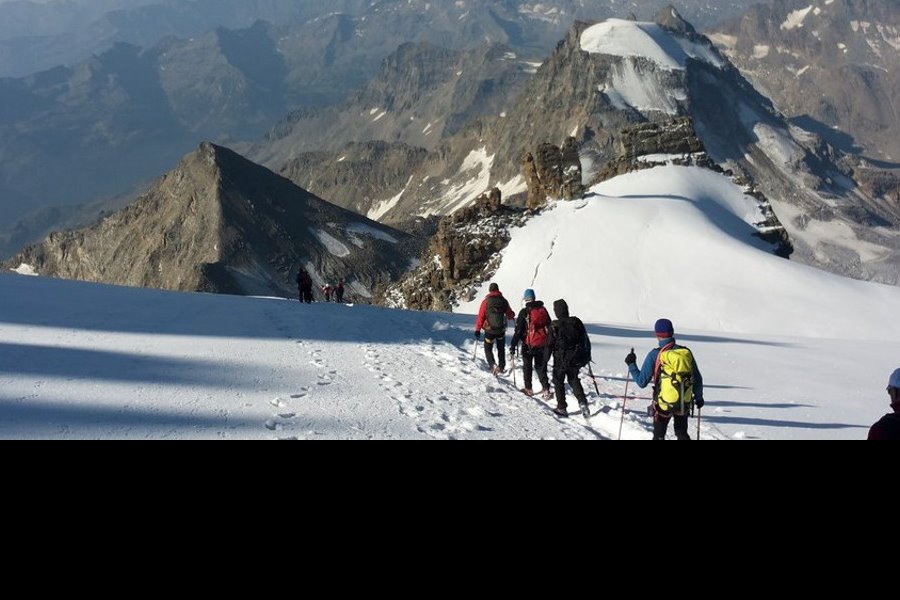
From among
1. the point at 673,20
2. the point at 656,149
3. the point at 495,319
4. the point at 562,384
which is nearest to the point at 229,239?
the point at 656,149

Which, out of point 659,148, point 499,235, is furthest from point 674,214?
point 659,148

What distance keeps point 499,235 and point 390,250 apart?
51.0 metres

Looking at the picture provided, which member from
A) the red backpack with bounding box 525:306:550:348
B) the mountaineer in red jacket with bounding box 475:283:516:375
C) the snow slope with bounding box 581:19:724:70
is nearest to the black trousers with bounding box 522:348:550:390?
the red backpack with bounding box 525:306:550:348

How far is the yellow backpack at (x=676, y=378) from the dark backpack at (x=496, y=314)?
4708 mm

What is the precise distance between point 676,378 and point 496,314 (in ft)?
16.2

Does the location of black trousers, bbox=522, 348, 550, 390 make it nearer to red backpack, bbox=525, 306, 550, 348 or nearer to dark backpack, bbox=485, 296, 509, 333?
red backpack, bbox=525, 306, 550, 348

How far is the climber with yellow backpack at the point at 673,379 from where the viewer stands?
6.84 m

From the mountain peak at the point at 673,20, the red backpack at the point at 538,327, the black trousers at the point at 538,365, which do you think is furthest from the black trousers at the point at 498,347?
the mountain peak at the point at 673,20

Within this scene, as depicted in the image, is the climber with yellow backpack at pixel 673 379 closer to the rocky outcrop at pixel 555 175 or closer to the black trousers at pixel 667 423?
the black trousers at pixel 667 423

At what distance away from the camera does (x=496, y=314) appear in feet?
37.7

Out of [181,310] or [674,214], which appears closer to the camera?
[181,310]
